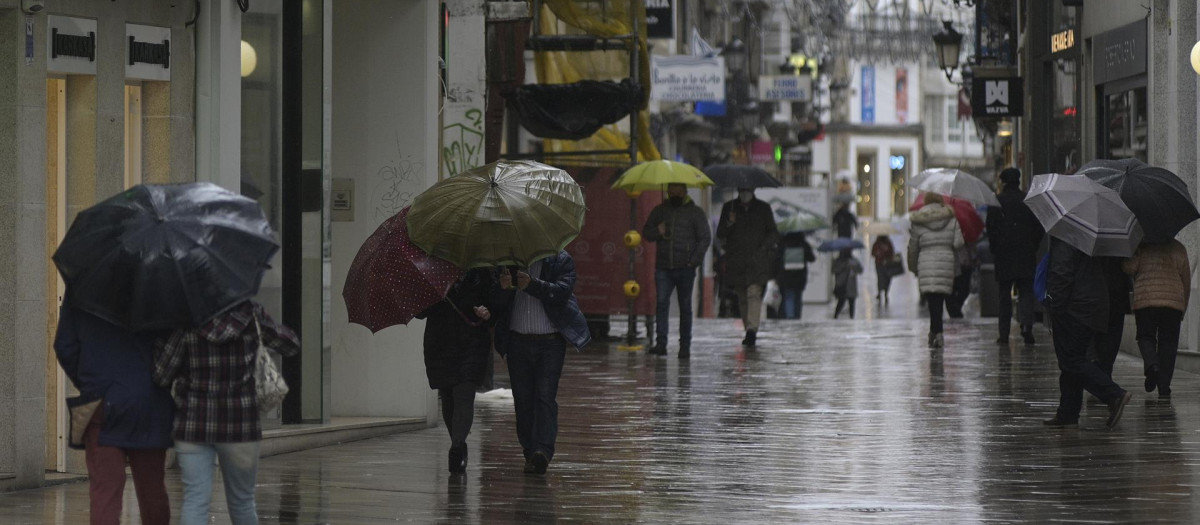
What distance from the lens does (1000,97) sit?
1170 inches

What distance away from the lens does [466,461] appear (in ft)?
33.1

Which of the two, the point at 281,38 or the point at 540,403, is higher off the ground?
the point at 281,38

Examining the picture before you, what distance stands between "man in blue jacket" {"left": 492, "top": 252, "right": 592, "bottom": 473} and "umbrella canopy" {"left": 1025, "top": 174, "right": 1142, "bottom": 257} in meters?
3.58

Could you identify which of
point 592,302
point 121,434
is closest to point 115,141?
point 121,434

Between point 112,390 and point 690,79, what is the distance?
90.5ft

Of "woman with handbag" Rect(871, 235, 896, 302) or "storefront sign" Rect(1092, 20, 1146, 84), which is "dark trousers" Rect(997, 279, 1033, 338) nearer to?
"storefront sign" Rect(1092, 20, 1146, 84)

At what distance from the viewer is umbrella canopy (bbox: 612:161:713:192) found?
19016 mm

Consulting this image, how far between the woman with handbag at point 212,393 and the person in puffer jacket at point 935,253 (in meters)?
13.7

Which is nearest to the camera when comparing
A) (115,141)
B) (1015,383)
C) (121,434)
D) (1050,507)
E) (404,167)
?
(121,434)

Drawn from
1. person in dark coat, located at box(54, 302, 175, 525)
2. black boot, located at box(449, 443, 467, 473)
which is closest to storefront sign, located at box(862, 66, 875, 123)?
black boot, located at box(449, 443, 467, 473)

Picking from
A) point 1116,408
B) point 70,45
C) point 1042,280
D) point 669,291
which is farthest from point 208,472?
point 669,291

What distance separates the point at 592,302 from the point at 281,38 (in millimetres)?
9739

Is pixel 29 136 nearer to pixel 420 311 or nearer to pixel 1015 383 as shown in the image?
pixel 420 311

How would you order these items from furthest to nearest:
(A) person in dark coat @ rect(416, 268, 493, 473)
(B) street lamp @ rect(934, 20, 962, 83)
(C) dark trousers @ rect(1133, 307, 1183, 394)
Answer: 1. (B) street lamp @ rect(934, 20, 962, 83)
2. (C) dark trousers @ rect(1133, 307, 1183, 394)
3. (A) person in dark coat @ rect(416, 268, 493, 473)
